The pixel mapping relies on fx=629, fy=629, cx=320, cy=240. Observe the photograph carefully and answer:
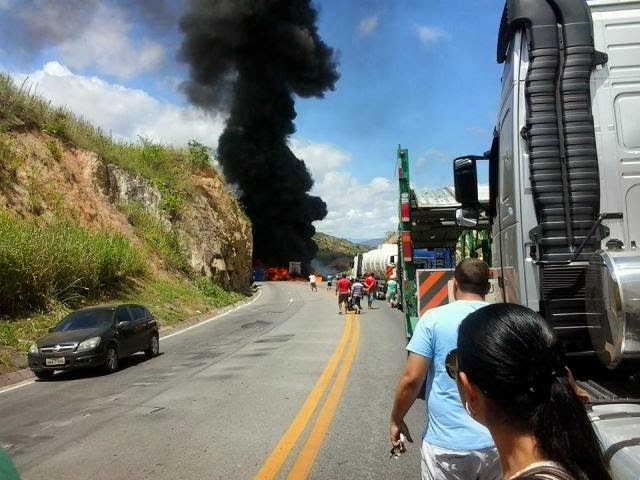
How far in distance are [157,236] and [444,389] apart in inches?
1165

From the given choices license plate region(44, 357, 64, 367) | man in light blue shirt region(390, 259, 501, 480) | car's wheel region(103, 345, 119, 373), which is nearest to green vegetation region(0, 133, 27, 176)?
car's wheel region(103, 345, 119, 373)

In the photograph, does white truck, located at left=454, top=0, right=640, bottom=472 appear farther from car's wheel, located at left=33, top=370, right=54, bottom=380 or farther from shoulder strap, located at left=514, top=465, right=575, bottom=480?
car's wheel, located at left=33, top=370, right=54, bottom=380

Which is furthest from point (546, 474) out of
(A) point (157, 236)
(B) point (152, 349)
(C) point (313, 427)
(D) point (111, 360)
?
(A) point (157, 236)

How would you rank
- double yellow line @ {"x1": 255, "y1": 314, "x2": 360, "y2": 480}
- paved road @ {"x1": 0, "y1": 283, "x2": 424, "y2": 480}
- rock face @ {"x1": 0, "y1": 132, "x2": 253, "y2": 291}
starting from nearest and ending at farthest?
double yellow line @ {"x1": 255, "y1": 314, "x2": 360, "y2": 480}, paved road @ {"x1": 0, "y1": 283, "x2": 424, "y2": 480}, rock face @ {"x1": 0, "y1": 132, "x2": 253, "y2": 291}

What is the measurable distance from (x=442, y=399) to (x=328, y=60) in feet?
212

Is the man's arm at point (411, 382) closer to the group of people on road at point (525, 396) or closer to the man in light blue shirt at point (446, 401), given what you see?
the man in light blue shirt at point (446, 401)

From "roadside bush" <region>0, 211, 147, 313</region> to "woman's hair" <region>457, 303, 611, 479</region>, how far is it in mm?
16555

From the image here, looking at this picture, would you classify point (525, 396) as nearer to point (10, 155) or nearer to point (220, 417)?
point (220, 417)

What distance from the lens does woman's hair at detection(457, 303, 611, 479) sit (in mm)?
1448

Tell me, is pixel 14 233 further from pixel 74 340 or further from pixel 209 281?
pixel 209 281

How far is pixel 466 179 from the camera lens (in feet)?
14.5

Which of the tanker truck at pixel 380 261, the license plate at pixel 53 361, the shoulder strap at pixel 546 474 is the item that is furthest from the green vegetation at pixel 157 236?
the shoulder strap at pixel 546 474

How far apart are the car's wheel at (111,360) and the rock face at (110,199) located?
37.4 ft

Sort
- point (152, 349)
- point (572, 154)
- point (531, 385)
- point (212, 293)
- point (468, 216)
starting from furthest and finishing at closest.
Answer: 1. point (212, 293)
2. point (152, 349)
3. point (468, 216)
4. point (572, 154)
5. point (531, 385)
